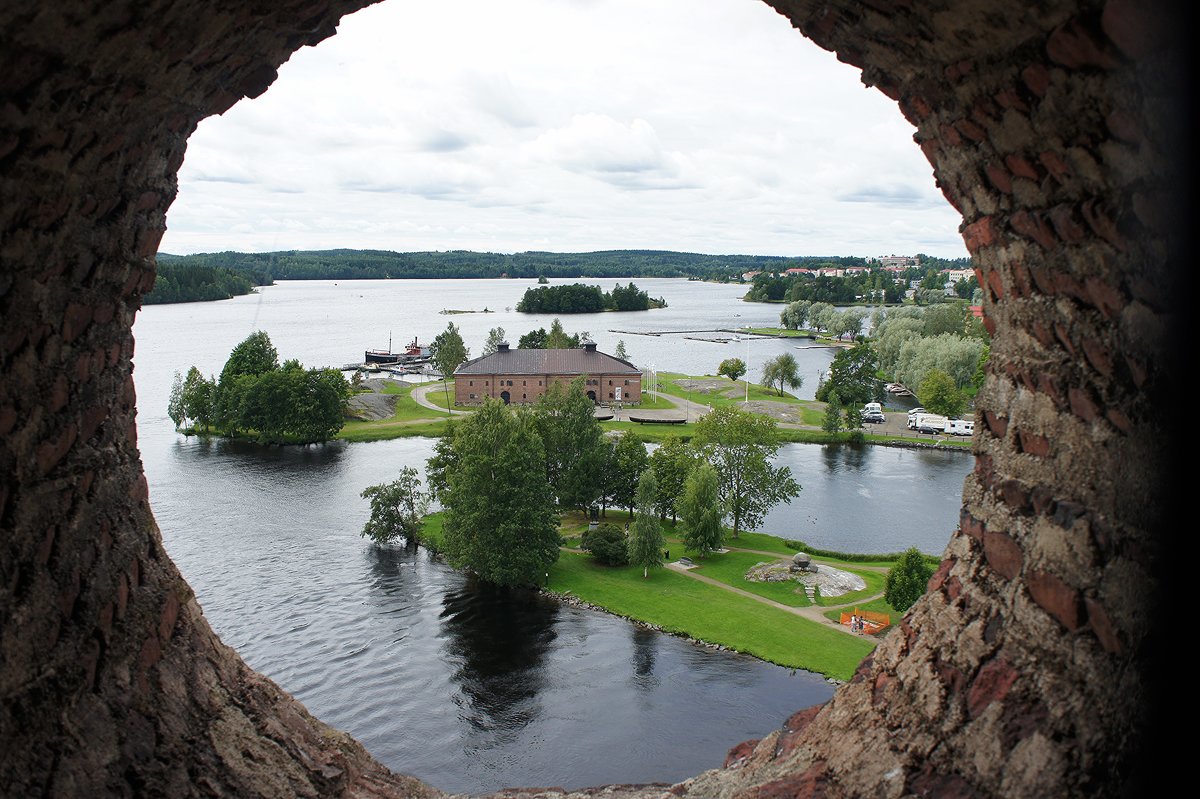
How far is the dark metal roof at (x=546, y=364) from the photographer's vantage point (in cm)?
6488

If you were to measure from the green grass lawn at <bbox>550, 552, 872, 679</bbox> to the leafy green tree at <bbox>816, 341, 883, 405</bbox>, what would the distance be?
122ft

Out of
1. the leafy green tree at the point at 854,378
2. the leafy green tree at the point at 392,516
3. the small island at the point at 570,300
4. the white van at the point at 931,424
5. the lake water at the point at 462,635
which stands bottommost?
the lake water at the point at 462,635

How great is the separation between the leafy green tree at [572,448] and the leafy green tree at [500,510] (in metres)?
4.51

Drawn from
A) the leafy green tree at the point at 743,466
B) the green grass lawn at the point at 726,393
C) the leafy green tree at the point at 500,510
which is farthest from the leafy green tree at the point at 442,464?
the green grass lawn at the point at 726,393

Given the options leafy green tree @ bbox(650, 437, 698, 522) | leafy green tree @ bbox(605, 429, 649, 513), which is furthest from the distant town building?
leafy green tree @ bbox(650, 437, 698, 522)

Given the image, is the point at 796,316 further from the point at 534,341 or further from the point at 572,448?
the point at 572,448

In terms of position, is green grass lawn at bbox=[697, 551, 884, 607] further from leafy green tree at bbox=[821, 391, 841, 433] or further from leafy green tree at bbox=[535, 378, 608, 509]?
leafy green tree at bbox=[821, 391, 841, 433]

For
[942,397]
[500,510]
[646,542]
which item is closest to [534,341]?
[942,397]

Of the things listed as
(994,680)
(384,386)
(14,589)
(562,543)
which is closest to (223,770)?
(14,589)

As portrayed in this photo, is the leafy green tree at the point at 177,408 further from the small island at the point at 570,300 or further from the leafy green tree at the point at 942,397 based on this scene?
the small island at the point at 570,300

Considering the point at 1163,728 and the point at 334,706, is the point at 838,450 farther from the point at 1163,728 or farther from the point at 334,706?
the point at 1163,728

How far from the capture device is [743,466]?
1443 inches

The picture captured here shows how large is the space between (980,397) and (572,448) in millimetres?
34391

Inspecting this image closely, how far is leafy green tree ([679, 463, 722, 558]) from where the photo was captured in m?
32.0
